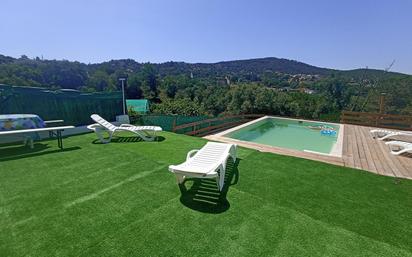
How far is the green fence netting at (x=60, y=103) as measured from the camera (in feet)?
22.2

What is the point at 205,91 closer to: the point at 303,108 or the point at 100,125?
the point at 303,108

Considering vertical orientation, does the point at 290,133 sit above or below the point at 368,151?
below

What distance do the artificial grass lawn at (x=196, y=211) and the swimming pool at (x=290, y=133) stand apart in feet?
13.6

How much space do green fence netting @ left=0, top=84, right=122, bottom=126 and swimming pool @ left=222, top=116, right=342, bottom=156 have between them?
17.1ft

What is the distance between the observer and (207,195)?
11.1ft

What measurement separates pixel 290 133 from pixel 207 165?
877 centimetres

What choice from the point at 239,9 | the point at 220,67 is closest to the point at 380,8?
the point at 239,9

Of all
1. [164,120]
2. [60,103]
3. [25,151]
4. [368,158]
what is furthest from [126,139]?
[368,158]

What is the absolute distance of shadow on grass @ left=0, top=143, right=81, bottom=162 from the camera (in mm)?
5000

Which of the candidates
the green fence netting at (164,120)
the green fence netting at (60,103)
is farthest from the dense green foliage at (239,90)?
the green fence netting at (60,103)

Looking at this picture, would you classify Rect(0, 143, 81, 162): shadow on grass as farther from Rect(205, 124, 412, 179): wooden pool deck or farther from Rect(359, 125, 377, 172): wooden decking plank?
Rect(359, 125, 377, 172): wooden decking plank

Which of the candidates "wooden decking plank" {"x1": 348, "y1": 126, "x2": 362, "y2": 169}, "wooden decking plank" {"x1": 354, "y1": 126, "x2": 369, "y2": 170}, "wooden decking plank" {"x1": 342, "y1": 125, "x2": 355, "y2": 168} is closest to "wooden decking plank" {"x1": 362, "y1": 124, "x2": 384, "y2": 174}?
"wooden decking plank" {"x1": 354, "y1": 126, "x2": 369, "y2": 170}

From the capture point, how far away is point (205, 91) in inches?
1366

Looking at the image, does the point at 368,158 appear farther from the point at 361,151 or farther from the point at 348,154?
the point at 361,151
